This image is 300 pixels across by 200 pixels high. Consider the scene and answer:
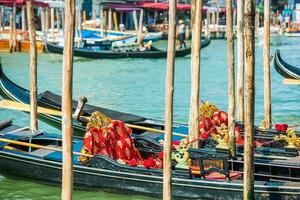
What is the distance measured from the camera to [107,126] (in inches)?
257

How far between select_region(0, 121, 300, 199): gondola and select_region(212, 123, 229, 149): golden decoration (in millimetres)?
→ 185

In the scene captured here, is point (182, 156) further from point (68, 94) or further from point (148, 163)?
point (68, 94)

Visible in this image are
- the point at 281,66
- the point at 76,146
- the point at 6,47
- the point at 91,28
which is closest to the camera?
the point at 76,146

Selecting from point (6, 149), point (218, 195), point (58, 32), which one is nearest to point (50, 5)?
point (58, 32)

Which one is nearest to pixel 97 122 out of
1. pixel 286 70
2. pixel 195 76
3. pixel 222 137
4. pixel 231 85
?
pixel 195 76

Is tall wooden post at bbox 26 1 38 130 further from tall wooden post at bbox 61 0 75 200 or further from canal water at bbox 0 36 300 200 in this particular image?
→ tall wooden post at bbox 61 0 75 200

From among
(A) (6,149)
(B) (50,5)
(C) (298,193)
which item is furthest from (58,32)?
(C) (298,193)

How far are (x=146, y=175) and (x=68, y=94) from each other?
63.3 inches

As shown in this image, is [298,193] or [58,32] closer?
[298,193]

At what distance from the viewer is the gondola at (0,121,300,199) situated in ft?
19.2

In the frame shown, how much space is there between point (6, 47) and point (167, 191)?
1624cm

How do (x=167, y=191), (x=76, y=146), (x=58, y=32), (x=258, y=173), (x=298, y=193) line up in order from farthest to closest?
1. (x=58, y=32)
2. (x=76, y=146)
3. (x=258, y=173)
4. (x=298, y=193)
5. (x=167, y=191)

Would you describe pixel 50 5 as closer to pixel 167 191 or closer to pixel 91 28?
pixel 91 28

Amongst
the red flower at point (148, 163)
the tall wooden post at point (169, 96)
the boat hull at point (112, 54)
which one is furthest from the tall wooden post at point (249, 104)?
the boat hull at point (112, 54)
